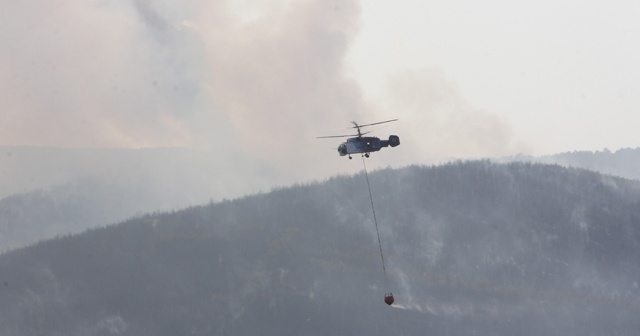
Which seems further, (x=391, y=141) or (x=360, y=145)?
(x=391, y=141)

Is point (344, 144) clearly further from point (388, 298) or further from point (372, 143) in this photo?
point (388, 298)

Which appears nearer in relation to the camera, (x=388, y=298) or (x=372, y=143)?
(x=388, y=298)

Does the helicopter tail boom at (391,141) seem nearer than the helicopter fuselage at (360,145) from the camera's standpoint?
No

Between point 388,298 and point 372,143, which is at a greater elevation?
point 372,143

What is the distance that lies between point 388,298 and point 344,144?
3062 centimetres

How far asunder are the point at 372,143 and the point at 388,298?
30.5m

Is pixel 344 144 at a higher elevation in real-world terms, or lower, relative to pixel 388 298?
higher

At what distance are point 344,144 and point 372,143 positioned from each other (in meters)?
5.27

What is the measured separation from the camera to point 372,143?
171625 millimetres

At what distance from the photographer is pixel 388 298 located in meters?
157

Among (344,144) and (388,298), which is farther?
(344,144)

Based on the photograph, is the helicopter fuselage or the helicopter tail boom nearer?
the helicopter fuselage

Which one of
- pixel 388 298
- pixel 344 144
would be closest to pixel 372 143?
pixel 344 144
